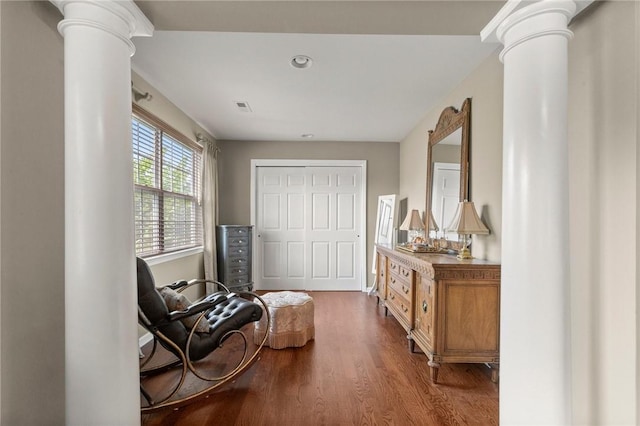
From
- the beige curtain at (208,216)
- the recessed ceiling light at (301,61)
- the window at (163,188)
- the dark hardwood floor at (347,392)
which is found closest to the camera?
the dark hardwood floor at (347,392)

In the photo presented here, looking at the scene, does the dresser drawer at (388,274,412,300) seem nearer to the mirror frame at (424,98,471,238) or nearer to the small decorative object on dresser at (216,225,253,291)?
the mirror frame at (424,98,471,238)

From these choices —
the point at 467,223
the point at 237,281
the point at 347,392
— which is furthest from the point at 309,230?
the point at 347,392

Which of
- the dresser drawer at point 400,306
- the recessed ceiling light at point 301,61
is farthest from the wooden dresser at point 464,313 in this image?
the recessed ceiling light at point 301,61

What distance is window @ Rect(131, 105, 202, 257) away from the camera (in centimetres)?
282

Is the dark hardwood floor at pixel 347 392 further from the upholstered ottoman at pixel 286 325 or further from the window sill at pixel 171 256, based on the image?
the window sill at pixel 171 256

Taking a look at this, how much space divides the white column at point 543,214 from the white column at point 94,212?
174cm

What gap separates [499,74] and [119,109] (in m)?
2.47

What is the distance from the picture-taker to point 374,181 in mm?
4953

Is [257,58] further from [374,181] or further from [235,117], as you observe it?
[374,181]

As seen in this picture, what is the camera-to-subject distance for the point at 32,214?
129 centimetres

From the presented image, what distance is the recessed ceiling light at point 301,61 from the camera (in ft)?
7.72

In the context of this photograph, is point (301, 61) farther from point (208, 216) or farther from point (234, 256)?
point (234, 256)

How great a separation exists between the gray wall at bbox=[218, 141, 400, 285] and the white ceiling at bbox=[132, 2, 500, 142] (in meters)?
0.90

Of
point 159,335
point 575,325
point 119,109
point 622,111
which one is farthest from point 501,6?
point 159,335
